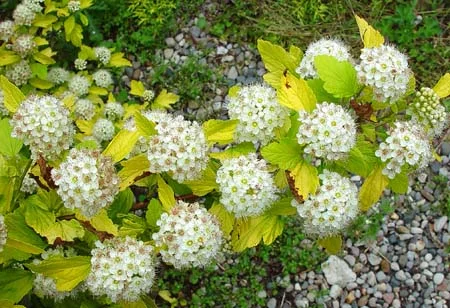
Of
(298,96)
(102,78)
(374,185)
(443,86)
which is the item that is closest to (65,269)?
(298,96)

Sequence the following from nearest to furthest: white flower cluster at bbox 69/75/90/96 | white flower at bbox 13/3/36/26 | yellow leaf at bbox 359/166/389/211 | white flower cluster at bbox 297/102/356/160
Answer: white flower cluster at bbox 297/102/356/160 < yellow leaf at bbox 359/166/389/211 < white flower at bbox 13/3/36/26 < white flower cluster at bbox 69/75/90/96

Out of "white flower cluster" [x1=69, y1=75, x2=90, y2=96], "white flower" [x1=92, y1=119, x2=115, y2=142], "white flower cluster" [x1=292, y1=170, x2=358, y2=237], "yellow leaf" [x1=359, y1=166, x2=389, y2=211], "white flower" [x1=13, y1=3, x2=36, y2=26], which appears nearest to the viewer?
"white flower cluster" [x1=292, y1=170, x2=358, y2=237]

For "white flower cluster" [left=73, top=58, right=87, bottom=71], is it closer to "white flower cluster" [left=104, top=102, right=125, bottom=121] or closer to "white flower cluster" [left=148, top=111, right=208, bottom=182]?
"white flower cluster" [left=104, top=102, right=125, bottom=121]

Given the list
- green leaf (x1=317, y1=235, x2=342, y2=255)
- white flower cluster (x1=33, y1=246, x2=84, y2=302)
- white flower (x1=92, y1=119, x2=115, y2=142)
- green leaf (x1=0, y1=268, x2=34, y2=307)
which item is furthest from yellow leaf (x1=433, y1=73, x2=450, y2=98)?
white flower (x1=92, y1=119, x2=115, y2=142)

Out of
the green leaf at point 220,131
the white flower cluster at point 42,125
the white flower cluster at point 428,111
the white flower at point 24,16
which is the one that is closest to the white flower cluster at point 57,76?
the white flower at point 24,16

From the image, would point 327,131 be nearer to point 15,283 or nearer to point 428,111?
point 428,111

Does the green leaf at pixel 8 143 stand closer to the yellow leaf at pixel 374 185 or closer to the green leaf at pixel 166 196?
the green leaf at pixel 166 196
